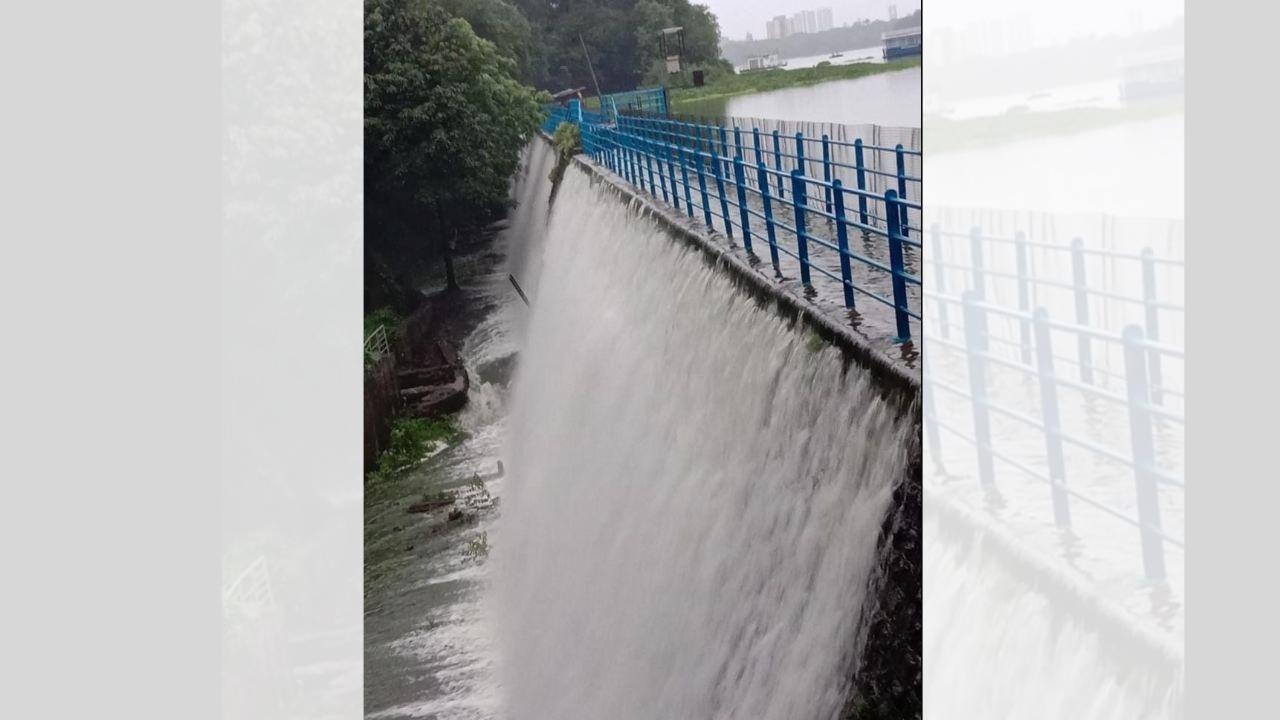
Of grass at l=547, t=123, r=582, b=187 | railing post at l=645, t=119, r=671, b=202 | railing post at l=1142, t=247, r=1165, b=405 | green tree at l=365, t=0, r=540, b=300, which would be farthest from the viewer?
green tree at l=365, t=0, r=540, b=300

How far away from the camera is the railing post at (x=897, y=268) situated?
11.2ft

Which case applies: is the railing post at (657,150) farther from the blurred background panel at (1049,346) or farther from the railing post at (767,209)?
the blurred background panel at (1049,346)

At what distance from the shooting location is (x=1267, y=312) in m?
3.45

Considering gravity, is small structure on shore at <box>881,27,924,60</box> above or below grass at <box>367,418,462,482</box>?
above

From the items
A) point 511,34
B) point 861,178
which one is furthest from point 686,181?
point 511,34

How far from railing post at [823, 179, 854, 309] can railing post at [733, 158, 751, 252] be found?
0.27 metres

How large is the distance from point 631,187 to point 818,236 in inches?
24.7

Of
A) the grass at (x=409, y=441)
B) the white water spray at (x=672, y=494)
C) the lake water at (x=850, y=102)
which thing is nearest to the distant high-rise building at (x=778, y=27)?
the lake water at (x=850, y=102)

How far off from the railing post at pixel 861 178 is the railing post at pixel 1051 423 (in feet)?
1.59

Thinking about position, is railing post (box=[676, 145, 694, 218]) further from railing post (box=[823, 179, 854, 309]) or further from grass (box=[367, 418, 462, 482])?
grass (box=[367, 418, 462, 482])

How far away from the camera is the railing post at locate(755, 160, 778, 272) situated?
3.68 metres

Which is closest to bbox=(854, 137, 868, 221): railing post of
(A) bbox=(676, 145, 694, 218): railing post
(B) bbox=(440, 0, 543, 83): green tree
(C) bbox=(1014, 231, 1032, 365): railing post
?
(C) bbox=(1014, 231, 1032, 365): railing post
